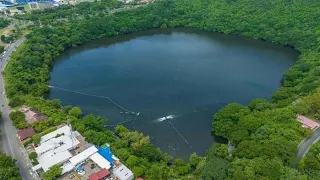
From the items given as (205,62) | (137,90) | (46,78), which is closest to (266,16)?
(205,62)

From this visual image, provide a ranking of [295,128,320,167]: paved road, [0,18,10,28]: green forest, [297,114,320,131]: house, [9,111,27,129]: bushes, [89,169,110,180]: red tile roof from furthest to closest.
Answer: [0,18,10,28]: green forest, [9,111,27,129]: bushes, [297,114,320,131]: house, [295,128,320,167]: paved road, [89,169,110,180]: red tile roof

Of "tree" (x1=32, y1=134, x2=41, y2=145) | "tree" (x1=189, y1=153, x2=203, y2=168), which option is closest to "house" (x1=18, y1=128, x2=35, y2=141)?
"tree" (x1=32, y1=134, x2=41, y2=145)

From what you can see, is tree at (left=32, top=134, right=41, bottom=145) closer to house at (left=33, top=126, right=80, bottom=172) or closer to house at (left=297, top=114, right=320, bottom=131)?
house at (left=33, top=126, right=80, bottom=172)

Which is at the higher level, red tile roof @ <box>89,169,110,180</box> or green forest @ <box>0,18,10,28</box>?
green forest @ <box>0,18,10,28</box>

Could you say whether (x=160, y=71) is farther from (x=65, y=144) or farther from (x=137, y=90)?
(x=65, y=144)

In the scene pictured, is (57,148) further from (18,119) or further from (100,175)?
(18,119)

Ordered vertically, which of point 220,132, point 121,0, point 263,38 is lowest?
point 220,132
